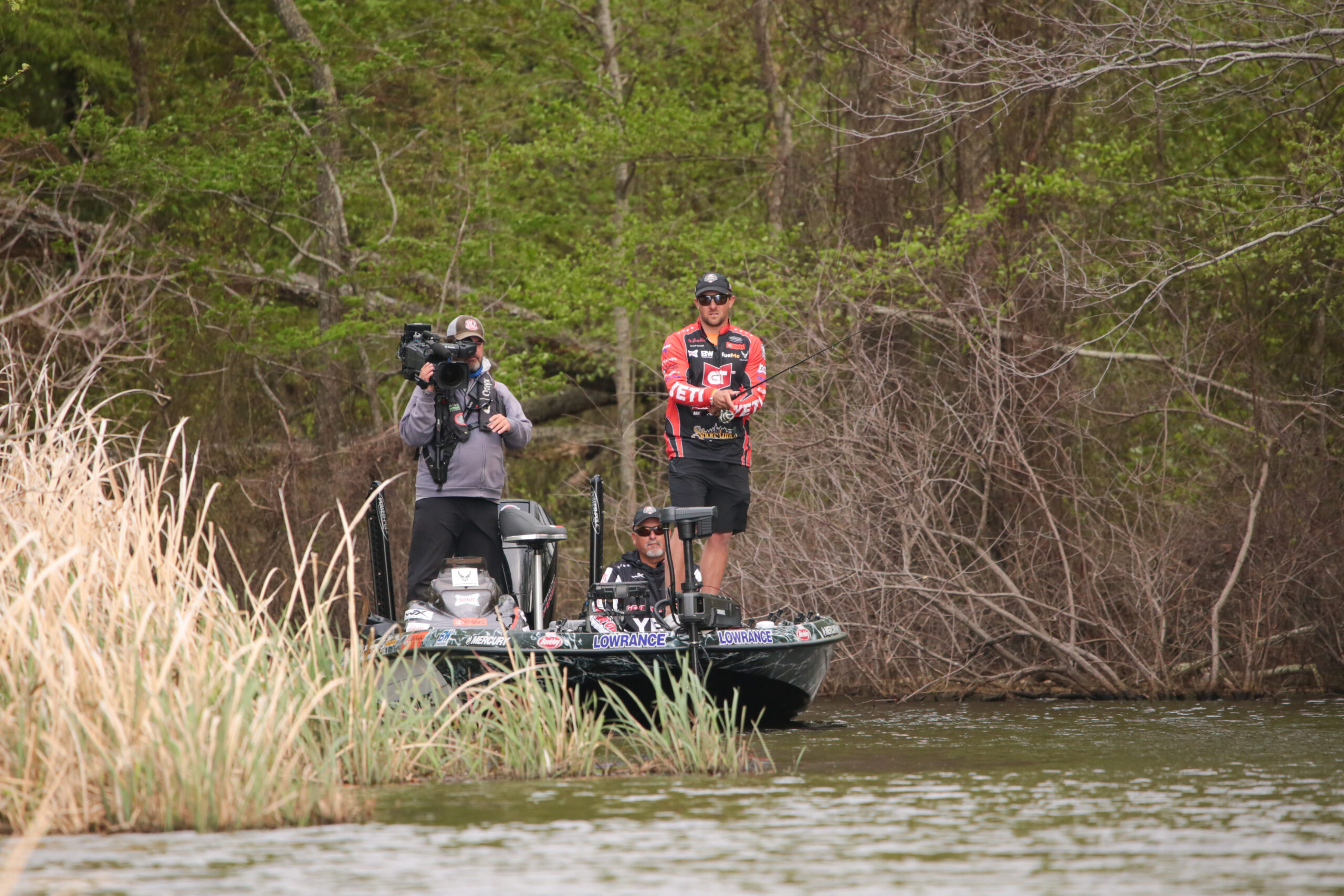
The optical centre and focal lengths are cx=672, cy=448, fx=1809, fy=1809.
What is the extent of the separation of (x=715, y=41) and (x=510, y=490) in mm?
6357

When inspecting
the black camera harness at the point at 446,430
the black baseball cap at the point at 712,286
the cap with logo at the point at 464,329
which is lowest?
the black camera harness at the point at 446,430

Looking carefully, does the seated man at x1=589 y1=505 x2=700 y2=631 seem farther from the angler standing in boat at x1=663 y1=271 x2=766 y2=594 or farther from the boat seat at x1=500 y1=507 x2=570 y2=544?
the boat seat at x1=500 y1=507 x2=570 y2=544

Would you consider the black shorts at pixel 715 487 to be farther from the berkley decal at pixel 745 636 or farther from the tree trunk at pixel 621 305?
the tree trunk at pixel 621 305

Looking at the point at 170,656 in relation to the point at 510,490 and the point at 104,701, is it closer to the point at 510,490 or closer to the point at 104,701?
the point at 104,701

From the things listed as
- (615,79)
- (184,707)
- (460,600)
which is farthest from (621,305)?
(184,707)

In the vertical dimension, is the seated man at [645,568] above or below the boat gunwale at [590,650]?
above

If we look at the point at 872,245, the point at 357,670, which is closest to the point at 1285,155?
the point at 872,245

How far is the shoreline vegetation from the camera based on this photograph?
568cm

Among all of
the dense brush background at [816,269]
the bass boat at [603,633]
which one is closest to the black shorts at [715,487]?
the bass boat at [603,633]

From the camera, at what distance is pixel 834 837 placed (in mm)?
5469

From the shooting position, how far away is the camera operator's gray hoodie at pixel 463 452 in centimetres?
932

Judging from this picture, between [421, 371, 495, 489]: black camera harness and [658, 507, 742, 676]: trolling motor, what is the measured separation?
1.24 m

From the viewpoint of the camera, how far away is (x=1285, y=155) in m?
15.3

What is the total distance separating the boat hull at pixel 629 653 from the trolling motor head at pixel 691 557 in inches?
5.7
